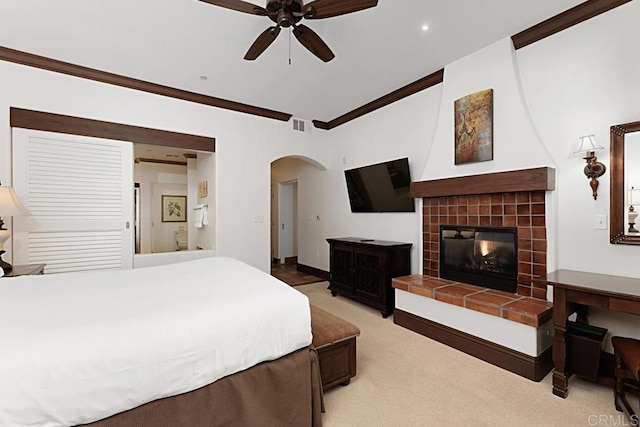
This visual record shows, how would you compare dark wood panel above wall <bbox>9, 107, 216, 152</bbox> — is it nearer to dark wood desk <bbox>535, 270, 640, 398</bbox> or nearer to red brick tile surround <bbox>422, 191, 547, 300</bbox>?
red brick tile surround <bbox>422, 191, 547, 300</bbox>

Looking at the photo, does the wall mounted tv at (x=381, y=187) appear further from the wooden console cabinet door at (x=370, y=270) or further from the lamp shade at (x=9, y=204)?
the lamp shade at (x=9, y=204)

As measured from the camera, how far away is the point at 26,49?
315 centimetres

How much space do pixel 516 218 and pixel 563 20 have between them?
1.79 m

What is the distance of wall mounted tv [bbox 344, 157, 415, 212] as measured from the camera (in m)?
4.10

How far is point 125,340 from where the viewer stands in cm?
125

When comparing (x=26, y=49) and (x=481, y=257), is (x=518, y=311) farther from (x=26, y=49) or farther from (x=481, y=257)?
(x=26, y=49)

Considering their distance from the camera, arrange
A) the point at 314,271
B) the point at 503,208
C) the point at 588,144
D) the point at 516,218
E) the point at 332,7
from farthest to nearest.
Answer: the point at 314,271 < the point at 503,208 < the point at 516,218 < the point at 588,144 < the point at 332,7

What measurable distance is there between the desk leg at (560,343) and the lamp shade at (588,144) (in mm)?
1160

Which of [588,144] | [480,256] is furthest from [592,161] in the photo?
[480,256]

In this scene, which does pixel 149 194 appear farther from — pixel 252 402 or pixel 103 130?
pixel 252 402

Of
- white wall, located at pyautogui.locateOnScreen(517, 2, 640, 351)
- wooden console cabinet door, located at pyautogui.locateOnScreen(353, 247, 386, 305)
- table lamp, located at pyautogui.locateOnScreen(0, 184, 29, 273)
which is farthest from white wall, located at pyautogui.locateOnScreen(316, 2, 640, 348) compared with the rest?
table lamp, located at pyautogui.locateOnScreen(0, 184, 29, 273)

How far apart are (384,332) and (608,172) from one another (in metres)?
2.47

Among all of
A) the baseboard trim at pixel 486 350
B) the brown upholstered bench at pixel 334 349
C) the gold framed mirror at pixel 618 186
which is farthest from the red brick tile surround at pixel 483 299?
the brown upholstered bench at pixel 334 349

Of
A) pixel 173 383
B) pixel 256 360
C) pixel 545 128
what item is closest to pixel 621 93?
→ pixel 545 128
